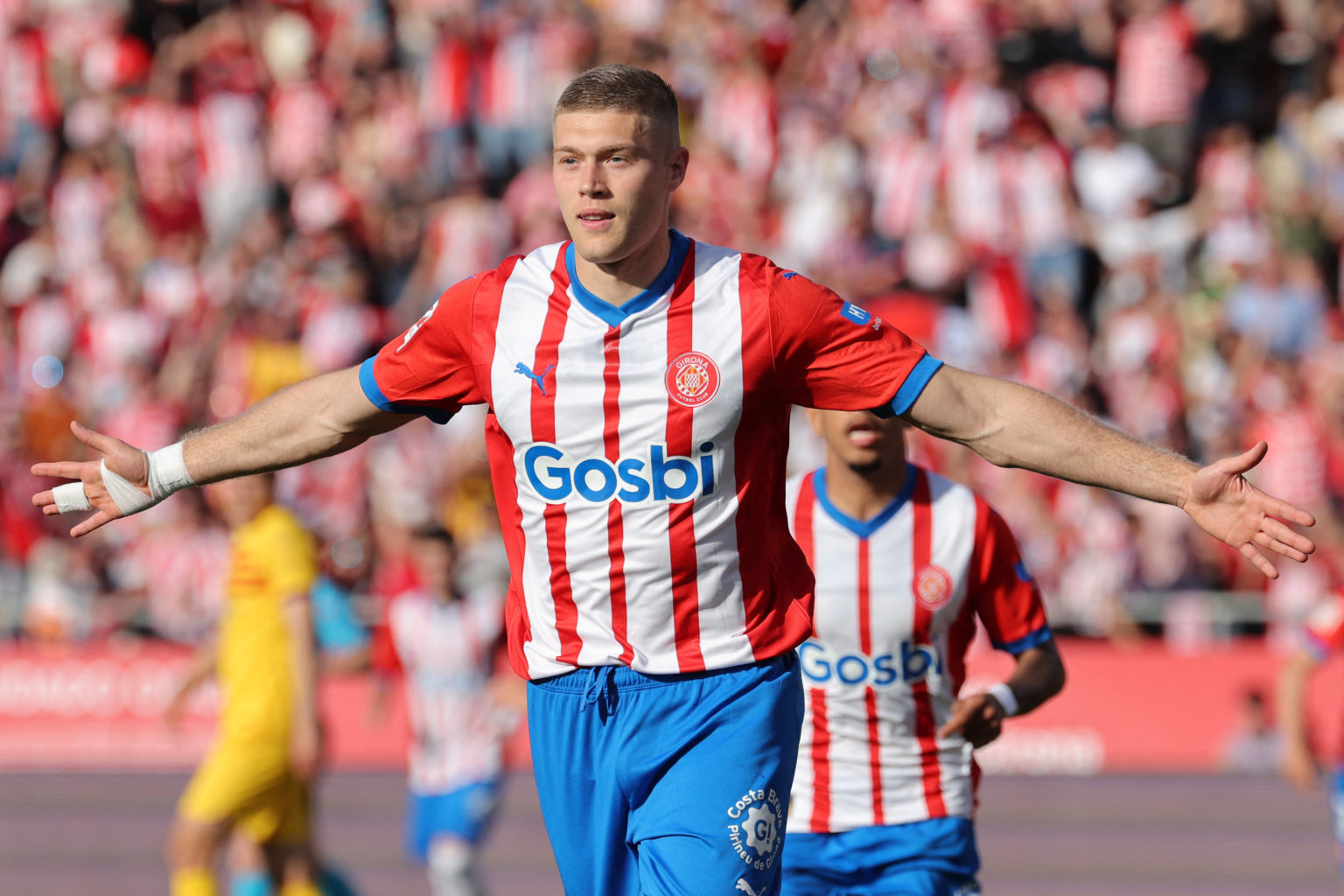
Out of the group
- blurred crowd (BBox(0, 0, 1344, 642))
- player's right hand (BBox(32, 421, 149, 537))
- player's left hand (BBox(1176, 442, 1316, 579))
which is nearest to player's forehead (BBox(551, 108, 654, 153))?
player's right hand (BBox(32, 421, 149, 537))

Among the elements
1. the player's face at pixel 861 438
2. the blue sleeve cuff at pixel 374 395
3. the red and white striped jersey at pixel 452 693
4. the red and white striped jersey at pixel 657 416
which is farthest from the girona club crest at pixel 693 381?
the red and white striped jersey at pixel 452 693

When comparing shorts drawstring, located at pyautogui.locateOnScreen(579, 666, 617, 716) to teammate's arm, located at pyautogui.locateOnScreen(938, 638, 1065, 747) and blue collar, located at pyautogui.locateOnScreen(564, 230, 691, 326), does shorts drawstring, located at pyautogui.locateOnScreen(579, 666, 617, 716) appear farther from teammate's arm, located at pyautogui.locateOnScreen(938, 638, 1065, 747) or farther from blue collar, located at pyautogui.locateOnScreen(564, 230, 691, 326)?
teammate's arm, located at pyautogui.locateOnScreen(938, 638, 1065, 747)

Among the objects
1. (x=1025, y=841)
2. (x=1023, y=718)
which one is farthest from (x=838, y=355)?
(x=1023, y=718)

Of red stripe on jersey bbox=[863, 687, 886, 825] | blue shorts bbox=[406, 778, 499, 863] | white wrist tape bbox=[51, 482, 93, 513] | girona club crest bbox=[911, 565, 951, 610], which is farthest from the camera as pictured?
blue shorts bbox=[406, 778, 499, 863]

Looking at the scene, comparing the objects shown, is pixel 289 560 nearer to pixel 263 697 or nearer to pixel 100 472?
pixel 263 697

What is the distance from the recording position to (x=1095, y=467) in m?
3.62

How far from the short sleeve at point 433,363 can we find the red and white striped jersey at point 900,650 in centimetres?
169

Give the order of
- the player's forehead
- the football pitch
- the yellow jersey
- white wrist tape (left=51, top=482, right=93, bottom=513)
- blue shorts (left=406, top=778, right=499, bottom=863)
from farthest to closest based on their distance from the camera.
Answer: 1. the football pitch
2. blue shorts (left=406, top=778, right=499, bottom=863)
3. the yellow jersey
4. white wrist tape (left=51, top=482, right=93, bottom=513)
5. the player's forehead

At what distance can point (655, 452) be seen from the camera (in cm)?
373

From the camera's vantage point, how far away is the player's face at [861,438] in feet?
16.8

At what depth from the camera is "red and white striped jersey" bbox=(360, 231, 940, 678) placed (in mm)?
3734

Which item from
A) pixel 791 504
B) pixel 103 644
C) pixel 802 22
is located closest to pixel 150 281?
pixel 103 644

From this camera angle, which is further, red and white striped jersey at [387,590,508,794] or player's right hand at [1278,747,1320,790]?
red and white striped jersey at [387,590,508,794]

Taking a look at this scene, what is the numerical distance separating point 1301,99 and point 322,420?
12855 millimetres
